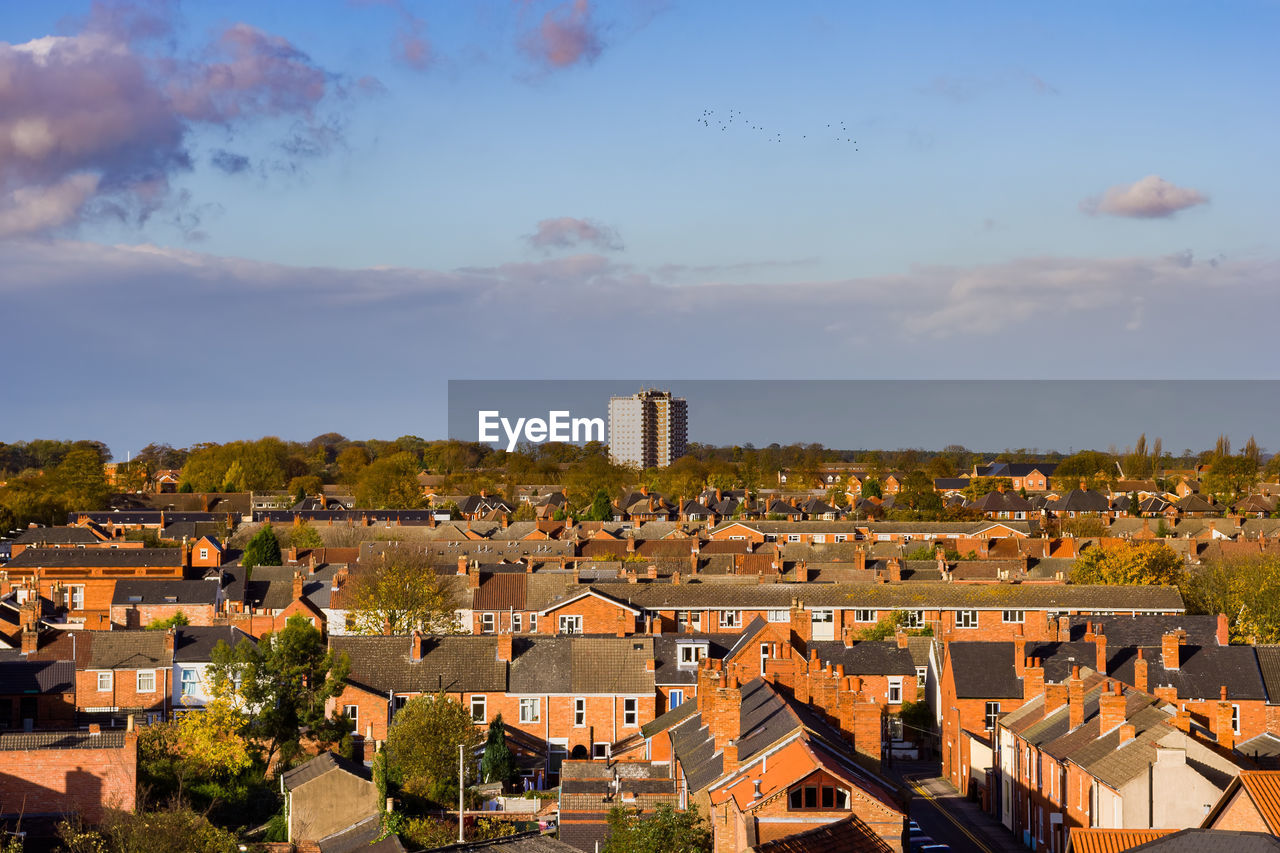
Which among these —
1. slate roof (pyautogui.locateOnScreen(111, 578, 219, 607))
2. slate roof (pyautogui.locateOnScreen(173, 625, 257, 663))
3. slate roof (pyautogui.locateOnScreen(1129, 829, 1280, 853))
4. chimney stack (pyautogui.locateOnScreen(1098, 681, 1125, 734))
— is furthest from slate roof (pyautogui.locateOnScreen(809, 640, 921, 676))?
slate roof (pyautogui.locateOnScreen(111, 578, 219, 607))

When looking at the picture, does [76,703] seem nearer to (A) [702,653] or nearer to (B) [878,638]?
(A) [702,653]

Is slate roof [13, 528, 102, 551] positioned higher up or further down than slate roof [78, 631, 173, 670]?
higher up

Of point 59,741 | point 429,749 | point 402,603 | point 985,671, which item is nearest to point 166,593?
point 402,603

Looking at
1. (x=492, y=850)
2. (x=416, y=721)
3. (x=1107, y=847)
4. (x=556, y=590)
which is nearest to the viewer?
(x=1107, y=847)

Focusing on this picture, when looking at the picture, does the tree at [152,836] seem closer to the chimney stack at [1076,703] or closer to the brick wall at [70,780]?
the brick wall at [70,780]

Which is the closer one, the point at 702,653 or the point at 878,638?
the point at 702,653

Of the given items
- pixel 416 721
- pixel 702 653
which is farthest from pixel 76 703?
pixel 702 653

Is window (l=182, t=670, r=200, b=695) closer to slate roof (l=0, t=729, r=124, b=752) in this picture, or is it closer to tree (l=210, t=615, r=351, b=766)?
tree (l=210, t=615, r=351, b=766)
